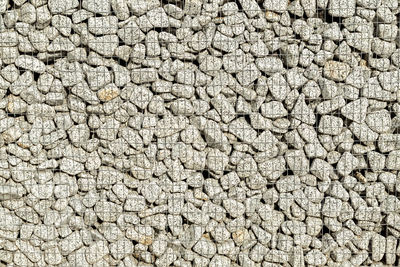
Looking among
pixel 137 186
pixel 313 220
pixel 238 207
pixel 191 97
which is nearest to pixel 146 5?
pixel 191 97

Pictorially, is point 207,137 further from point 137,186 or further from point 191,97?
point 137,186

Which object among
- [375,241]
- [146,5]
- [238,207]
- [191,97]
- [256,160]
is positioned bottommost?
[375,241]

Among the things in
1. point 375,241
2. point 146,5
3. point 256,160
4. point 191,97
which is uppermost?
point 146,5

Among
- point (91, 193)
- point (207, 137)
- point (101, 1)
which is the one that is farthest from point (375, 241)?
point (101, 1)

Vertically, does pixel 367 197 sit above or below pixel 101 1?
below

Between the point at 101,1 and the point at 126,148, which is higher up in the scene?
the point at 101,1

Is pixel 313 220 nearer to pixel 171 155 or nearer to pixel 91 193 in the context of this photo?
pixel 171 155
